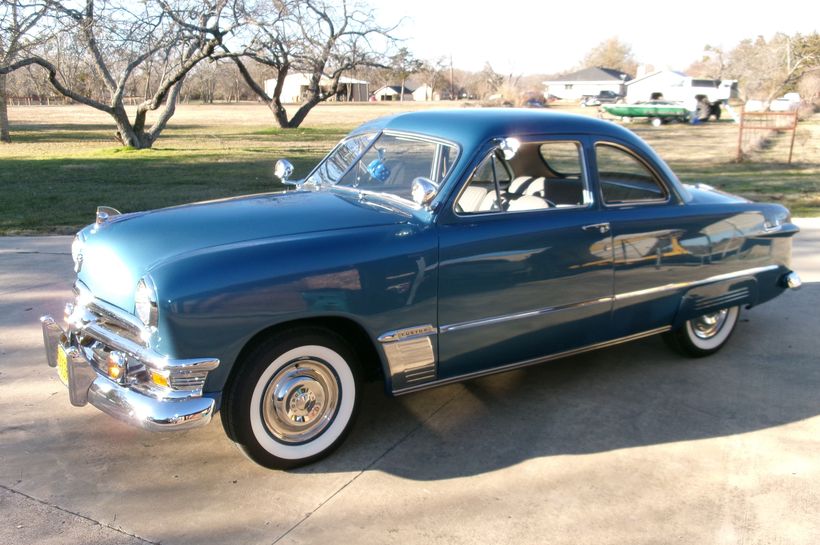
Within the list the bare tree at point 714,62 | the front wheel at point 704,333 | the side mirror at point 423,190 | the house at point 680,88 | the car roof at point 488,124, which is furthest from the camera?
the bare tree at point 714,62

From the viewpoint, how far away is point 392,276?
370 cm

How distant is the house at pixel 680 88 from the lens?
4816 centimetres

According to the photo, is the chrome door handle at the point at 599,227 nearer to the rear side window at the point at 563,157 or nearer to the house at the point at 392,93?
the rear side window at the point at 563,157

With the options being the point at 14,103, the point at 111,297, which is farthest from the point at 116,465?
the point at 14,103

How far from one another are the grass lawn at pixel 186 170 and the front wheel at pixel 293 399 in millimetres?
7114

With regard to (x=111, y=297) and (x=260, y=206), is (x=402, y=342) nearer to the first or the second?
(x=260, y=206)

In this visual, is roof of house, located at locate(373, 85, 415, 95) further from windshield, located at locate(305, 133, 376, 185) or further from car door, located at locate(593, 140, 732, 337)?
car door, located at locate(593, 140, 732, 337)

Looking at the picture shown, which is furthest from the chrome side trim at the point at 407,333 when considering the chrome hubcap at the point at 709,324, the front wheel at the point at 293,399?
the chrome hubcap at the point at 709,324

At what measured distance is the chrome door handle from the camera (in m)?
4.38

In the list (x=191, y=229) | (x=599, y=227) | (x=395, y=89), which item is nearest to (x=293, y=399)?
(x=191, y=229)

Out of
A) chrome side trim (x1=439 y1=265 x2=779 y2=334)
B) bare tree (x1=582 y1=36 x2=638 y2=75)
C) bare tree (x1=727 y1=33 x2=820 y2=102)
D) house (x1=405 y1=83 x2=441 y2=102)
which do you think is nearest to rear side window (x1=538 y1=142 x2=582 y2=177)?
chrome side trim (x1=439 y1=265 x2=779 y2=334)

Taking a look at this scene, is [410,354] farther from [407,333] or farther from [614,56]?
[614,56]

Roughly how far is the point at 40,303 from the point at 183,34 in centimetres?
1757

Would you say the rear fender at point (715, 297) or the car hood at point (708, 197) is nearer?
the rear fender at point (715, 297)
